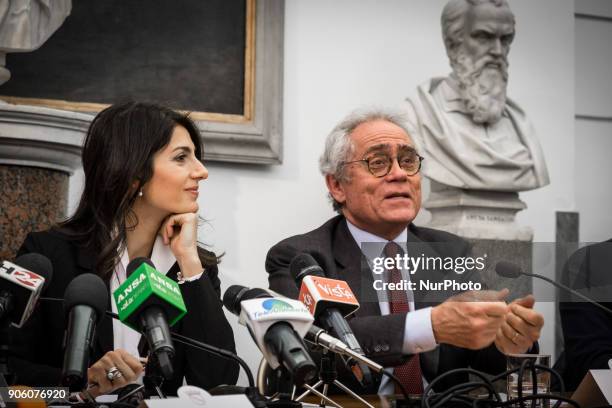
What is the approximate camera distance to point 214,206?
4344 millimetres

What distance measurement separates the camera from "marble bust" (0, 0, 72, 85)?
10.7 ft

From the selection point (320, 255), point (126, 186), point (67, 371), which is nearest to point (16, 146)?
point (126, 186)

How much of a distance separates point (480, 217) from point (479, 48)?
0.80m

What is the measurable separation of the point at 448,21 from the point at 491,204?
0.90m

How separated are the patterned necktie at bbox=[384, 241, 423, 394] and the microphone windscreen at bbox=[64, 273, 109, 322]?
1150 millimetres

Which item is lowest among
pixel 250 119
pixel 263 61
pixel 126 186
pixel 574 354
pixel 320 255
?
pixel 574 354

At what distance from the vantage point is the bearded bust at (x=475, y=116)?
13.7 ft

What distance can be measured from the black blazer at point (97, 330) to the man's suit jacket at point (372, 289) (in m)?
0.29

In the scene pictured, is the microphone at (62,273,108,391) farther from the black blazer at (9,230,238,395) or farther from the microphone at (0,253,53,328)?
the black blazer at (9,230,238,395)

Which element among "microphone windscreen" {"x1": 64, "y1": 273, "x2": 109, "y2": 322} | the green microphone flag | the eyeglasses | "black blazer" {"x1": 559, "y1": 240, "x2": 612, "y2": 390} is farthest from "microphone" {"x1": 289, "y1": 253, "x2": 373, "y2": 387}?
the eyeglasses

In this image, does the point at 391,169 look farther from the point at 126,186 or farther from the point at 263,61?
the point at 263,61

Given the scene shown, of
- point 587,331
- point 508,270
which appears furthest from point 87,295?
point 587,331

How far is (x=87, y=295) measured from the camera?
130 cm

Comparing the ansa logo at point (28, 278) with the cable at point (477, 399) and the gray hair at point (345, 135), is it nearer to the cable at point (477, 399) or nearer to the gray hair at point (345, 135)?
the cable at point (477, 399)
